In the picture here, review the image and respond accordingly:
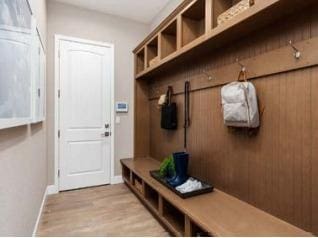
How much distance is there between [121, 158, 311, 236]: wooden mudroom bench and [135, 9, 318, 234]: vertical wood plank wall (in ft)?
0.33

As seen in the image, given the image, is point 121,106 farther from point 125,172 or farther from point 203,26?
point 203,26

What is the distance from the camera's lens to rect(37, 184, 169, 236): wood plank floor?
2177mm

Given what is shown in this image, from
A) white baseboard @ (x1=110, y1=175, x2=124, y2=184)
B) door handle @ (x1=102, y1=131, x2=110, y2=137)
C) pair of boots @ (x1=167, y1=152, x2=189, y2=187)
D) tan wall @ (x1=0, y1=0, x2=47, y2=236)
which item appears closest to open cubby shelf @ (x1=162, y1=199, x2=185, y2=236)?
pair of boots @ (x1=167, y1=152, x2=189, y2=187)

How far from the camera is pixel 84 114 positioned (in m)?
3.41

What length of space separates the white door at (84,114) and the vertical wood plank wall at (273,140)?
1.76m

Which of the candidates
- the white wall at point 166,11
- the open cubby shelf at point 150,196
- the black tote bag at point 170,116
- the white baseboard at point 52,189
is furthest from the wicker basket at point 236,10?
the white baseboard at point 52,189

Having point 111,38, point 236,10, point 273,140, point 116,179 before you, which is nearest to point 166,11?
point 111,38

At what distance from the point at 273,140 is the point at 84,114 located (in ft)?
8.96

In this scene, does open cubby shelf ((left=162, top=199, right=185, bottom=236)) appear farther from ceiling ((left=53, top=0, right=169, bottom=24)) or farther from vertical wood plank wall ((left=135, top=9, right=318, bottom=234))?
ceiling ((left=53, top=0, right=169, bottom=24))

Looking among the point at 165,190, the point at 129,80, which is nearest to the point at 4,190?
the point at 165,190

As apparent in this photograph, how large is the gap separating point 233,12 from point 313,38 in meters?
0.60

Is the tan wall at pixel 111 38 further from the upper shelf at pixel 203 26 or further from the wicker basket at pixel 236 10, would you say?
the wicker basket at pixel 236 10

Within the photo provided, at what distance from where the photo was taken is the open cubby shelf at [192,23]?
226 centimetres

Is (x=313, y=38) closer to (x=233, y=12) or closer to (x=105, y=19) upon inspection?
(x=233, y=12)
